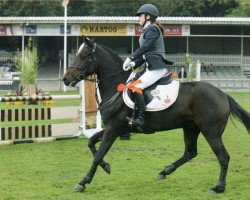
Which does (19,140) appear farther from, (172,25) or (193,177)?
(172,25)

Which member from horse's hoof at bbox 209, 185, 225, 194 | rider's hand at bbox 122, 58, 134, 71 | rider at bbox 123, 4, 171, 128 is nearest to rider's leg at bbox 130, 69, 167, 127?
rider at bbox 123, 4, 171, 128

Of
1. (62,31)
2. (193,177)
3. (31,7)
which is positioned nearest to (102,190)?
(193,177)

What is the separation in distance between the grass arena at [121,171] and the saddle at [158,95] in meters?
1.21

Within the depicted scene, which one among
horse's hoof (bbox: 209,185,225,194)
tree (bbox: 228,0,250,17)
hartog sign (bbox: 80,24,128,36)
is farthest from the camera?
tree (bbox: 228,0,250,17)

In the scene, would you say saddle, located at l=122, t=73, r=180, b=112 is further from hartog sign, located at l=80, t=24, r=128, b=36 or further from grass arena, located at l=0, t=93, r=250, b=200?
hartog sign, located at l=80, t=24, r=128, b=36

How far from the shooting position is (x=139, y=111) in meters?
9.28

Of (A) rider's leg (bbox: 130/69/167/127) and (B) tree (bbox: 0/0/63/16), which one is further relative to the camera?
(B) tree (bbox: 0/0/63/16)

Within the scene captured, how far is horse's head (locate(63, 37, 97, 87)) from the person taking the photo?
941cm

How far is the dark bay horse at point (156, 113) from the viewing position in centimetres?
919

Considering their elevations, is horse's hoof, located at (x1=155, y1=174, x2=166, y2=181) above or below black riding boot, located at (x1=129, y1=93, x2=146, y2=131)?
below

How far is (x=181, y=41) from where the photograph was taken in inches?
1711

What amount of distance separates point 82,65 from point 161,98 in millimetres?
1323

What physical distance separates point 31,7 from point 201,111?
150 ft

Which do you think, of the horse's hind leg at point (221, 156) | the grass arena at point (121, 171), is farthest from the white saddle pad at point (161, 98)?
the grass arena at point (121, 171)
